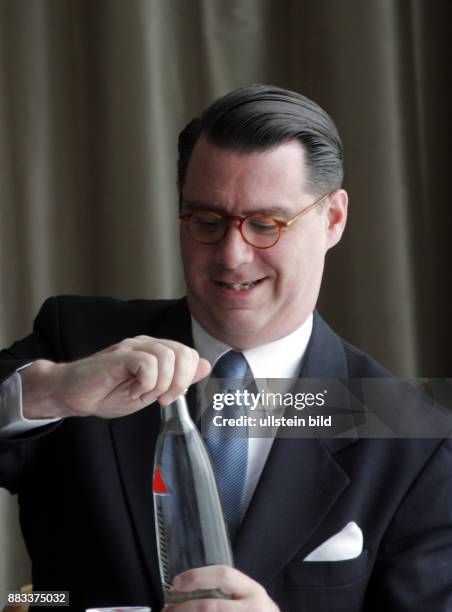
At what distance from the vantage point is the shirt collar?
4.27ft

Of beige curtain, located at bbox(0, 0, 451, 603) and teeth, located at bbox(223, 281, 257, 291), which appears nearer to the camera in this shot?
teeth, located at bbox(223, 281, 257, 291)

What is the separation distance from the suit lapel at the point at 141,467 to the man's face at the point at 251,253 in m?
0.17

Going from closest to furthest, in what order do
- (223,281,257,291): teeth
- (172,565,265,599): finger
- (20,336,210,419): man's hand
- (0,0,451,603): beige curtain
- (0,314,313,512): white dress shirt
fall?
(172,565,265,599): finger < (20,336,210,419): man's hand < (0,314,313,512): white dress shirt < (223,281,257,291): teeth < (0,0,451,603): beige curtain

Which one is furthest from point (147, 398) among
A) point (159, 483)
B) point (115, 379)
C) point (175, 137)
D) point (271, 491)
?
point (175, 137)

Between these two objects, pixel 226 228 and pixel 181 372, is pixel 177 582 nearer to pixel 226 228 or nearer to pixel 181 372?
pixel 181 372

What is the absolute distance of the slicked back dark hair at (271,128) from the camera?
129 centimetres

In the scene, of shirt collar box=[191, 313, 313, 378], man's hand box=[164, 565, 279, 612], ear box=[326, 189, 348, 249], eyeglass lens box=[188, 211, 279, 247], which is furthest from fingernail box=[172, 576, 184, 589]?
ear box=[326, 189, 348, 249]

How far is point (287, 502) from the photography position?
118 centimetres

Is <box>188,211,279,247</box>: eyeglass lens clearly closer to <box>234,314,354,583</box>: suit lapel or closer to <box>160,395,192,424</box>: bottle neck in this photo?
<box>234,314,354,583</box>: suit lapel

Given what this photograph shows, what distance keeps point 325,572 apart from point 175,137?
1.32m

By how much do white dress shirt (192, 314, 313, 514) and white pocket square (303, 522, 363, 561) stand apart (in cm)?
11

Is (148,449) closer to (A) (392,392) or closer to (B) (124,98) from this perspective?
(A) (392,392)

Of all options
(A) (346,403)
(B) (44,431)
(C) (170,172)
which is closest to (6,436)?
(B) (44,431)

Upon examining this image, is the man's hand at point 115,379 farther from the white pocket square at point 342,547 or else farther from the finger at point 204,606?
the white pocket square at point 342,547
